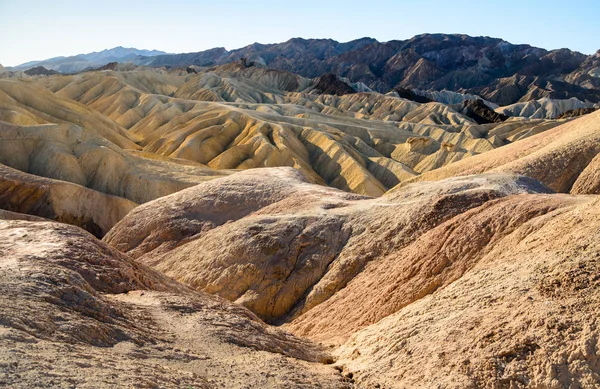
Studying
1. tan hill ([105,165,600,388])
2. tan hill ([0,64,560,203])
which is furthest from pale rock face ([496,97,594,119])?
tan hill ([105,165,600,388])

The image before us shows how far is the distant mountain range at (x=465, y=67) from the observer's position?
127m

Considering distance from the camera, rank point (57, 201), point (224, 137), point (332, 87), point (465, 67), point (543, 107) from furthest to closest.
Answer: point (465, 67), point (332, 87), point (543, 107), point (224, 137), point (57, 201)

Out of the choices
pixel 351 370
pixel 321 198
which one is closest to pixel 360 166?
pixel 321 198

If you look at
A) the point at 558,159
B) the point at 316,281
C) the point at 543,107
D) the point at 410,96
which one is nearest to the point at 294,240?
the point at 316,281

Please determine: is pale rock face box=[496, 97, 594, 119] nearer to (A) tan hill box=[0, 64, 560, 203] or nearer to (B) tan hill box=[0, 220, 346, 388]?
(A) tan hill box=[0, 64, 560, 203]

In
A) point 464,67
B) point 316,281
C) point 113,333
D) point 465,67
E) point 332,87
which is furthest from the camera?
point 464,67

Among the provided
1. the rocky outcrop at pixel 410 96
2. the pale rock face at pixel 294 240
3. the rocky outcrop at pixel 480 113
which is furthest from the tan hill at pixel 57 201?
the rocky outcrop at pixel 410 96

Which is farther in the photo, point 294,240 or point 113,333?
point 294,240

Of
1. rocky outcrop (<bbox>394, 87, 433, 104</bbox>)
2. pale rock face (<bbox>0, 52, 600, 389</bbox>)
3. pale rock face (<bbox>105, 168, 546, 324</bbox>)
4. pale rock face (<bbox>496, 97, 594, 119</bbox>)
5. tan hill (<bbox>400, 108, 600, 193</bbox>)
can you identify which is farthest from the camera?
rocky outcrop (<bbox>394, 87, 433, 104</bbox>)

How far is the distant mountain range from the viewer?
4985 inches

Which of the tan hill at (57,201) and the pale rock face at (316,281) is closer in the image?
the pale rock face at (316,281)

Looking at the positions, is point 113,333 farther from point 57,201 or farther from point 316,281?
point 57,201

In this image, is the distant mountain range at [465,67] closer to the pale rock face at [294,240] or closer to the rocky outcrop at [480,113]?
the rocky outcrop at [480,113]

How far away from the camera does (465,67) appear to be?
498 feet
